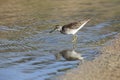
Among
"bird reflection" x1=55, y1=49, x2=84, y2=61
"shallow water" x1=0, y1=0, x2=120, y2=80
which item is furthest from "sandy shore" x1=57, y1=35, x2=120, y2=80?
"bird reflection" x1=55, y1=49, x2=84, y2=61

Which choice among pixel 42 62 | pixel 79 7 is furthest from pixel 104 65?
pixel 79 7

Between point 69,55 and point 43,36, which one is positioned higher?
point 43,36

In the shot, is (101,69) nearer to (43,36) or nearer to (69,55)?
(69,55)

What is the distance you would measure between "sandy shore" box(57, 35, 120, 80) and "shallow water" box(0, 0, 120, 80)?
32 cm

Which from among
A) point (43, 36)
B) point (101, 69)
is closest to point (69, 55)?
point (101, 69)

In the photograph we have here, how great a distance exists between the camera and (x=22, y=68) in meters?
12.7

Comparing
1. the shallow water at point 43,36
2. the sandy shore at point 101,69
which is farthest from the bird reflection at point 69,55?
the sandy shore at point 101,69

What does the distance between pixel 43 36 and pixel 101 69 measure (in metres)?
4.97

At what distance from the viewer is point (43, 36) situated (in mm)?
16609

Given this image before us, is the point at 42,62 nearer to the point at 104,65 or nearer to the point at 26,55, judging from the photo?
the point at 26,55

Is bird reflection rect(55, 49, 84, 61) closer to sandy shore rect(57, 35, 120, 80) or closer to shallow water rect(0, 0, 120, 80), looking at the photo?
shallow water rect(0, 0, 120, 80)

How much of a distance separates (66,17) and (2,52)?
6.46m

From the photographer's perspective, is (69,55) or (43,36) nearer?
(69,55)

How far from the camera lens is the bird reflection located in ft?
44.3
